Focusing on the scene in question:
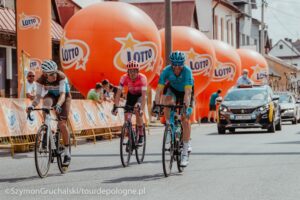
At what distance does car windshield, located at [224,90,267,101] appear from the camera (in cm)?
2584

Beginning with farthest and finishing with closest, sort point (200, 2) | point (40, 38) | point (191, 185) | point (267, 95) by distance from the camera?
point (200, 2), point (267, 95), point (40, 38), point (191, 185)

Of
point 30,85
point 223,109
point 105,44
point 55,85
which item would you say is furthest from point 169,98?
point 105,44

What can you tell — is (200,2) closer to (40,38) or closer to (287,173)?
(40,38)

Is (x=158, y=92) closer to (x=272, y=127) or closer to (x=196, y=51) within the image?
(x=272, y=127)

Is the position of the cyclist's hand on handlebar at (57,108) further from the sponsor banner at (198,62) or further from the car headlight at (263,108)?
the sponsor banner at (198,62)

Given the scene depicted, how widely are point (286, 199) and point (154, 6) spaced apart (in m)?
50.0

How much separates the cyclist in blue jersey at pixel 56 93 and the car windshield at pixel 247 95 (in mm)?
14359

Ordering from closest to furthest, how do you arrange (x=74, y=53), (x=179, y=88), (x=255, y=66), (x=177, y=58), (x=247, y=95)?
(x=177, y=58), (x=179, y=88), (x=247, y=95), (x=74, y=53), (x=255, y=66)

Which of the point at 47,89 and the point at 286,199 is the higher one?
the point at 47,89

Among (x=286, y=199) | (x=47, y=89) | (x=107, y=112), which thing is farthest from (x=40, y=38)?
(x=286, y=199)

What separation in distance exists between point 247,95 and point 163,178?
15.2 meters

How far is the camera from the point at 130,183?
10734 millimetres

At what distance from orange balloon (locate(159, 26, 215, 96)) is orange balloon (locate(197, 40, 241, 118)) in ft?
14.3

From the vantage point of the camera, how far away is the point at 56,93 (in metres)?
12.1
